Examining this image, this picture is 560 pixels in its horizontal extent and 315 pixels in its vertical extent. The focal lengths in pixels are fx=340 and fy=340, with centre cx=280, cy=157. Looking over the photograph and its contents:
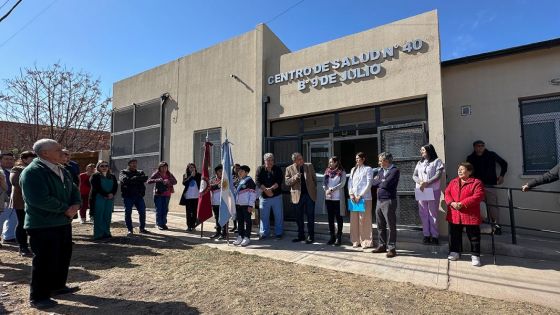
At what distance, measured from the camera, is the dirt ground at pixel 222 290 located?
12.0ft

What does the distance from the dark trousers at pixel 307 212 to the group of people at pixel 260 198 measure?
0.8 inches

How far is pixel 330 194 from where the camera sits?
6.68m

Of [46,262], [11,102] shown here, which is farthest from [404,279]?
[11,102]

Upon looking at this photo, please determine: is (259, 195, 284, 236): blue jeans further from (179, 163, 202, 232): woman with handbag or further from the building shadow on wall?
the building shadow on wall

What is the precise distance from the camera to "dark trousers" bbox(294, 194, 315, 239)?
275 inches

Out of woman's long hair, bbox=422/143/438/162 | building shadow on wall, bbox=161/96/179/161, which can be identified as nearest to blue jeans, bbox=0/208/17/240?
building shadow on wall, bbox=161/96/179/161

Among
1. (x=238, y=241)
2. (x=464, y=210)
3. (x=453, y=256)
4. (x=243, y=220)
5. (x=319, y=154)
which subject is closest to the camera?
(x=464, y=210)

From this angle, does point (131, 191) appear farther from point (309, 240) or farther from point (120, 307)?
point (120, 307)

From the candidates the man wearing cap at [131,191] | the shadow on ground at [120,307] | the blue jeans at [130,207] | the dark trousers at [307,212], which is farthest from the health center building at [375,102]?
the shadow on ground at [120,307]

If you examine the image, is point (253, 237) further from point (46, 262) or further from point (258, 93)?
point (46, 262)

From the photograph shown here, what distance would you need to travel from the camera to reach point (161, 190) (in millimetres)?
8461

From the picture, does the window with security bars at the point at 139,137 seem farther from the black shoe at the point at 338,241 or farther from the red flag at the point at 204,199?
the black shoe at the point at 338,241

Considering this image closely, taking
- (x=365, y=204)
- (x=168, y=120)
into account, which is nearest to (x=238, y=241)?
(x=365, y=204)

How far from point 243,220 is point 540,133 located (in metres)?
6.28
